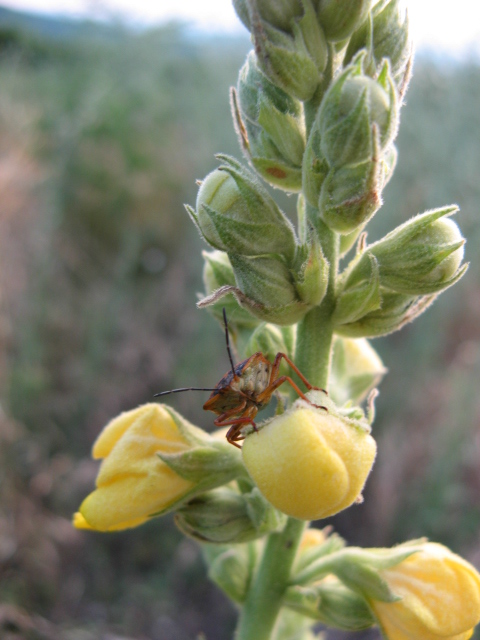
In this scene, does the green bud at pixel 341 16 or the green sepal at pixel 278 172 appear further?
the green sepal at pixel 278 172

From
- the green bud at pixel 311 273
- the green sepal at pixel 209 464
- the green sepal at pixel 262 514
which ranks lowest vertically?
the green sepal at pixel 262 514

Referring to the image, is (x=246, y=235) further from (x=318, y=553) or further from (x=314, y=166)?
(x=318, y=553)

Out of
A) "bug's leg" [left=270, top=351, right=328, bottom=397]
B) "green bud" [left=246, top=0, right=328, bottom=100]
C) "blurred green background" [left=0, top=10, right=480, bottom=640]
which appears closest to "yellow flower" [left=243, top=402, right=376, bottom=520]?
"bug's leg" [left=270, top=351, right=328, bottom=397]

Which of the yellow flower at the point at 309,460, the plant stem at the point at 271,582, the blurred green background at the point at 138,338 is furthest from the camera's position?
the blurred green background at the point at 138,338

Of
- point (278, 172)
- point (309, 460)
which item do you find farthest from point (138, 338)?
point (309, 460)

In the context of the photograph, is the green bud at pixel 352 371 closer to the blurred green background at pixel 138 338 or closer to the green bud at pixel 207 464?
the green bud at pixel 207 464

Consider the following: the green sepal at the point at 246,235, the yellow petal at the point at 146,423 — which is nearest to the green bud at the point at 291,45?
the green sepal at the point at 246,235

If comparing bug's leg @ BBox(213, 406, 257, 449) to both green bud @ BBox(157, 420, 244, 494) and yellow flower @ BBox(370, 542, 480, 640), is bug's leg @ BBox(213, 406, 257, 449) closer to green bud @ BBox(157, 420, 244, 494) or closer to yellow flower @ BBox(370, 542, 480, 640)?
green bud @ BBox(157, 420, 244, 494)
